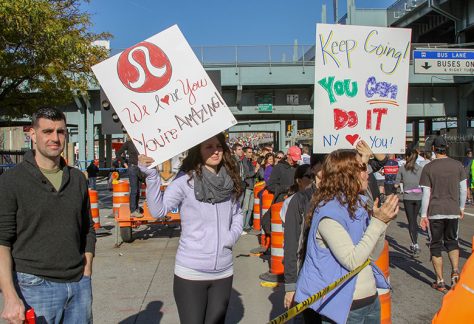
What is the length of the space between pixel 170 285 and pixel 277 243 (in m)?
1.62

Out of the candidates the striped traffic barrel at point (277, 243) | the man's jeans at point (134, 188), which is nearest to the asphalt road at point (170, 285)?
the striped traffic barrel at point (277, 243)

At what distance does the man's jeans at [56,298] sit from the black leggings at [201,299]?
588 mm

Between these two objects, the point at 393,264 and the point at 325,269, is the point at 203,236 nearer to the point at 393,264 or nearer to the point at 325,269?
the point at 325,269

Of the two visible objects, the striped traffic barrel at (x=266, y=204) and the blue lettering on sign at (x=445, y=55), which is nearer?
the striped traffic barrel at (x=266, y=204)

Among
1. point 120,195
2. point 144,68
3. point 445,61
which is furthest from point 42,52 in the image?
point 445,61

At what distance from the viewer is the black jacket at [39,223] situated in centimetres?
273

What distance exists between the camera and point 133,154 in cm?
938

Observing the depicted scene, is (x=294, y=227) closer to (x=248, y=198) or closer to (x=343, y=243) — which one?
(x=343, y=243)

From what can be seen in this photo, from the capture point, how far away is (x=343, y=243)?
2773 millimetres

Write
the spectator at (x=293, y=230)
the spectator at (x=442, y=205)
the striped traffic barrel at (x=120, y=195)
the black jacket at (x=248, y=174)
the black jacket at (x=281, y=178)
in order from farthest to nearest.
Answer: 1. the black jacket at (x=248, y=174)
2. the striped traffic barrel at (x=120, y=195)
3. the black jacket at (x=281, y=178)
4. the spectator at (x=442, y=205)
5. the spectator at (x=293, y=230)

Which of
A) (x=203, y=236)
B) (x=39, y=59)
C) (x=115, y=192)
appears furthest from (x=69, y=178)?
(x=39, y=59)

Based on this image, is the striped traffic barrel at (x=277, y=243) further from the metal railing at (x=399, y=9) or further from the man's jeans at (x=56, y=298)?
the metal railing at (x=399, y=9)

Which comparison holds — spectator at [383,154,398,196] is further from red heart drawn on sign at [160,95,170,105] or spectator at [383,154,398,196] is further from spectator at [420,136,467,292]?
red heart drawn on sign at [160,95,170,105]

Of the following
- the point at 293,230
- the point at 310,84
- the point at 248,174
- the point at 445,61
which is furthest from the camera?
the point at 310,84
